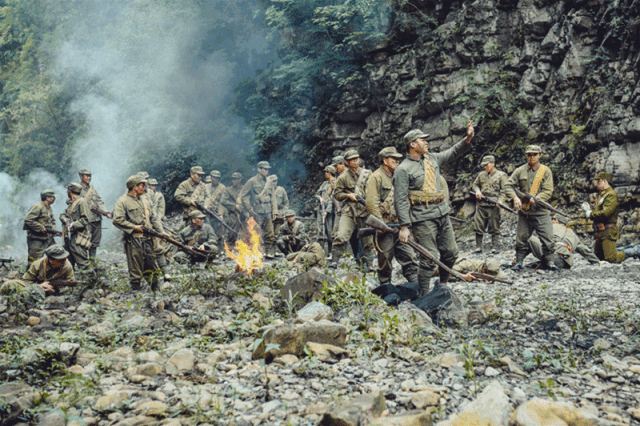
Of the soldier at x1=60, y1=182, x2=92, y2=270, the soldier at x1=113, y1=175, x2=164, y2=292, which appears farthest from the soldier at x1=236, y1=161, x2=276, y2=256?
the soldier at x1=113, y1=175, x2=164, y2=292

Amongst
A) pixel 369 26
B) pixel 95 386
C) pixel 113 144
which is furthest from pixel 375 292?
pixel 113 144

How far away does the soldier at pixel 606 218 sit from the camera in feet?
26.4

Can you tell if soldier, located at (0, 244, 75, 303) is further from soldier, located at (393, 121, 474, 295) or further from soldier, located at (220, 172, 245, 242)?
soldier, located at (220, 172, 245, 242)

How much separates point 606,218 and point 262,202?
335 inches

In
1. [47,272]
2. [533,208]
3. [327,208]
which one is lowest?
[533,208]

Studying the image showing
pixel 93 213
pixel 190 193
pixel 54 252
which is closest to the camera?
pixel 54 252

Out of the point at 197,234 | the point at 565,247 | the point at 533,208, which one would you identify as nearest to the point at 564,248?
the point at 565,247

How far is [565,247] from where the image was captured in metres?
7.96

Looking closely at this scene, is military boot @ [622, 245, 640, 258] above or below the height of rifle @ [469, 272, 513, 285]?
below

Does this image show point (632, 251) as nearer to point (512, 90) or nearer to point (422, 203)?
point (422, 203)

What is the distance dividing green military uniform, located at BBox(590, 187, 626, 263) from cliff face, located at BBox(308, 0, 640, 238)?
227cm

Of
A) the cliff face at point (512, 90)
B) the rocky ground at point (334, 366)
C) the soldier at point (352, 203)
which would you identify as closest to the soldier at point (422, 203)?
the rocky ground at point (334, 366)

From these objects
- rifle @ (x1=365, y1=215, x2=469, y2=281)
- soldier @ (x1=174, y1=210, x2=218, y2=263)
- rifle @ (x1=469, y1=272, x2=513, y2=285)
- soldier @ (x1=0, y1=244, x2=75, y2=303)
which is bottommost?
rifle @ (x1=469, y1=272, x2=513, y2=285)

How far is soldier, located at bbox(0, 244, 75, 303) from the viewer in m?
6.52
